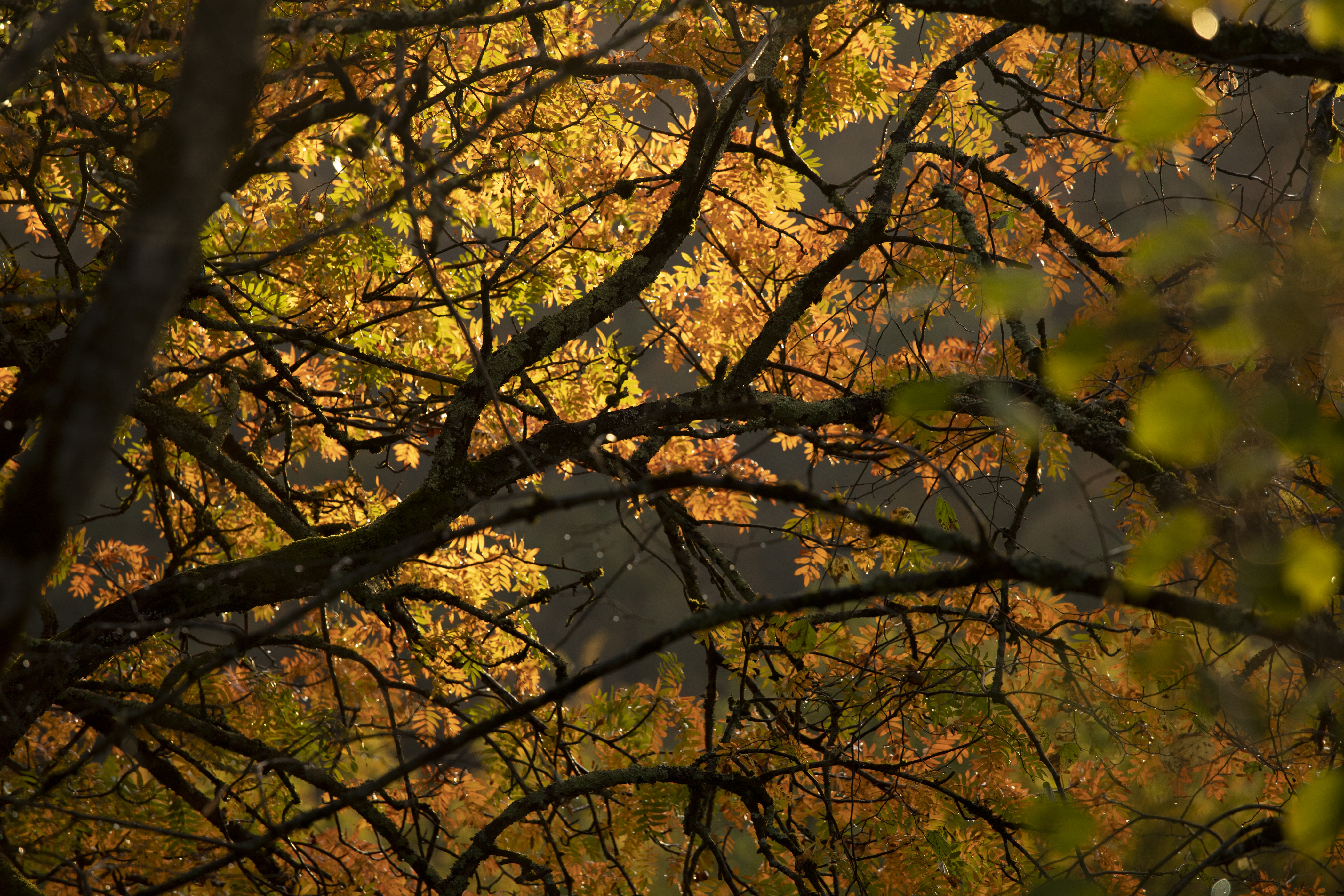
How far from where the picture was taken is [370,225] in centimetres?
368

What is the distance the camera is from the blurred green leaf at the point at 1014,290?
86 centimetres

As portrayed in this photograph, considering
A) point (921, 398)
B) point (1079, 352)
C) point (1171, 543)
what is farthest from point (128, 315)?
point (1171, 543)

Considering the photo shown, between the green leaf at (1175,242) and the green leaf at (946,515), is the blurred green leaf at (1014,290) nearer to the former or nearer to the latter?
the green leaf at (1175,242)

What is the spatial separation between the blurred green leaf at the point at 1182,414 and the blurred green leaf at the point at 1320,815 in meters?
0.32

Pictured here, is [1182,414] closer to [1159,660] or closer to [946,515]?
[1159,660]

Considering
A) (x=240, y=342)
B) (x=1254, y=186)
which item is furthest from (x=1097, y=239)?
(x=240, y=342)

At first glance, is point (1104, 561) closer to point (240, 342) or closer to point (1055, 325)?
point (1055, 325)

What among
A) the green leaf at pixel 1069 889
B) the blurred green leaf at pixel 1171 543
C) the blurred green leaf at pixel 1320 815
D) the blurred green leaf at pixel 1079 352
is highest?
the blurred green leaf at pixel 1079 352

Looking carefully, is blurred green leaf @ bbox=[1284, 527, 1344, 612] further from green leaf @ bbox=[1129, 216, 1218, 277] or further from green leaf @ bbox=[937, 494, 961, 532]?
green leaf @ bbox=[937, 494, 961, 532]

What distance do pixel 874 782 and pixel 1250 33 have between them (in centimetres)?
186

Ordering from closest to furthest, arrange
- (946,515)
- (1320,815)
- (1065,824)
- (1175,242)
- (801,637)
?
(1320,815) < (1175,242) < (1065,824) < (946,515) < (801,637)

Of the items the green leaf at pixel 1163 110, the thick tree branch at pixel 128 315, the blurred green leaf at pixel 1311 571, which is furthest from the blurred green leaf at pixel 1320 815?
the thick tree branch at pixel 128 315

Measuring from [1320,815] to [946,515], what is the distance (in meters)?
2.17

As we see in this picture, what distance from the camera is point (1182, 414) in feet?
2.50
